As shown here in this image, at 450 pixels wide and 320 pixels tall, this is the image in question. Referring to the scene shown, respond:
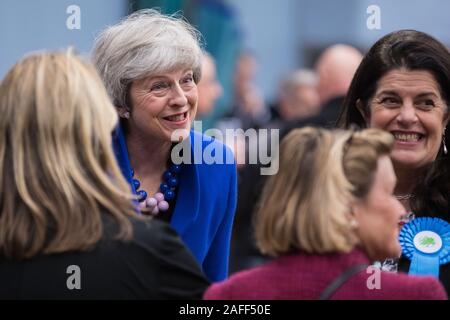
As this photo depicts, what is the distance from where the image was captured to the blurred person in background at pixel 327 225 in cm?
304

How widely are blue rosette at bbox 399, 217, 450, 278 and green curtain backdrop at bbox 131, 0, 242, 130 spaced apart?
20.0 ft

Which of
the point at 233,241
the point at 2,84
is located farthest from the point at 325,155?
the point at 233,241

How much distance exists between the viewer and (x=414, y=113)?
409 centimetres

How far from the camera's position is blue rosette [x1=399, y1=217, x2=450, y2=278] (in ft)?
12.8

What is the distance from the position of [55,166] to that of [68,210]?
13 centimetres

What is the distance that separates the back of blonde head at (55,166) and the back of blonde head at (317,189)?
42 centimetres

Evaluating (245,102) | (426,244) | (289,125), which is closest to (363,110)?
(426,244)

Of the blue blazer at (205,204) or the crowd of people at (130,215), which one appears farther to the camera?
the blue blazer at (205,204)

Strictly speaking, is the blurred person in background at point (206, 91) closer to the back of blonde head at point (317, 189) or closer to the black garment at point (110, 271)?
the back of blonde head at point (317, 189)

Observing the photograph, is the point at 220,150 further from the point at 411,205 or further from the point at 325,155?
the point at 325,155

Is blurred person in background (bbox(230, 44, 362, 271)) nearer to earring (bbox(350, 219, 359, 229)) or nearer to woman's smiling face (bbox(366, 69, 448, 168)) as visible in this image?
woman's smiling face (bbox(366, 69, 448, 168))

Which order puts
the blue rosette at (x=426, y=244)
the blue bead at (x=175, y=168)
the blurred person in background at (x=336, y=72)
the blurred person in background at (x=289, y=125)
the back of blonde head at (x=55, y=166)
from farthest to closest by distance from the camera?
the blurred person in background at (x=336, y=72) → the blurred person in background at (x=289, y=125) → the blue bead at (x=175, y=168) → the blue rosette at (x=426, y=244) → the back of blonde head at (x=55, y=166)

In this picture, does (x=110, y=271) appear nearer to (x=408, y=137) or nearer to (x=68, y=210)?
(x=68, y=210)

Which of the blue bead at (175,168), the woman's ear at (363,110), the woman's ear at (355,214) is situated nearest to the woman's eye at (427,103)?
the woman's ear at (363,110)
